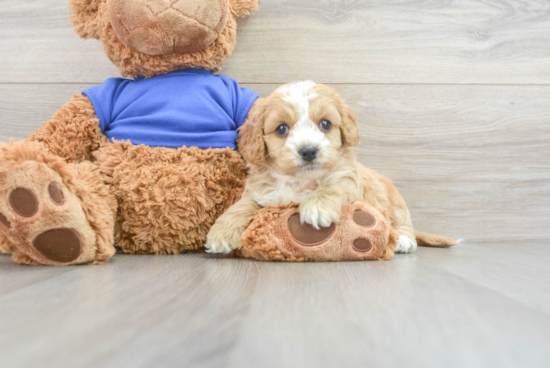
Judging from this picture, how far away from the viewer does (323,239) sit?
1.00 metres

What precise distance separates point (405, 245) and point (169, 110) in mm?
827

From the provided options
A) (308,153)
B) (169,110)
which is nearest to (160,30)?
(169,110)

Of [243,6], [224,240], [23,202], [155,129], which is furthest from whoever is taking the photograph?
[243,6]

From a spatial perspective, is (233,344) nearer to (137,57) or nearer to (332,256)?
(332,256)

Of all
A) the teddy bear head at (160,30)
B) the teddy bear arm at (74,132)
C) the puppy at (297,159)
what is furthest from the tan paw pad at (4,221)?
the teddy bear head at (160,30)

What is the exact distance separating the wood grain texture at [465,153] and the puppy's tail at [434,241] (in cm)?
14

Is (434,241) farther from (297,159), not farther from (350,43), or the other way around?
(350,43)

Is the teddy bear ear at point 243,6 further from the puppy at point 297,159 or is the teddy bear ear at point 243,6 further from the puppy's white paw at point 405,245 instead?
the puppy's white paw at point 405,245

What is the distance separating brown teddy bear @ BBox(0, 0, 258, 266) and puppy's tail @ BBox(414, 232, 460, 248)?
2.20 feet

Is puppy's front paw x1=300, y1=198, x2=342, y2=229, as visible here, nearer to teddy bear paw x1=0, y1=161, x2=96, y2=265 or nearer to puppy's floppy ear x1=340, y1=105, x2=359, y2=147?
puppy's floppy ear x1=340, y1=105, x2=359, y2=147

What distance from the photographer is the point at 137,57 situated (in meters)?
1.21

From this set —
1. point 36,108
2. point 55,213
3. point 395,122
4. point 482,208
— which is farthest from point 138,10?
point 482,208

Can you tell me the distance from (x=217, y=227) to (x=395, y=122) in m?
0.84

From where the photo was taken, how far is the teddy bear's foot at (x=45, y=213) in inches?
34.2
